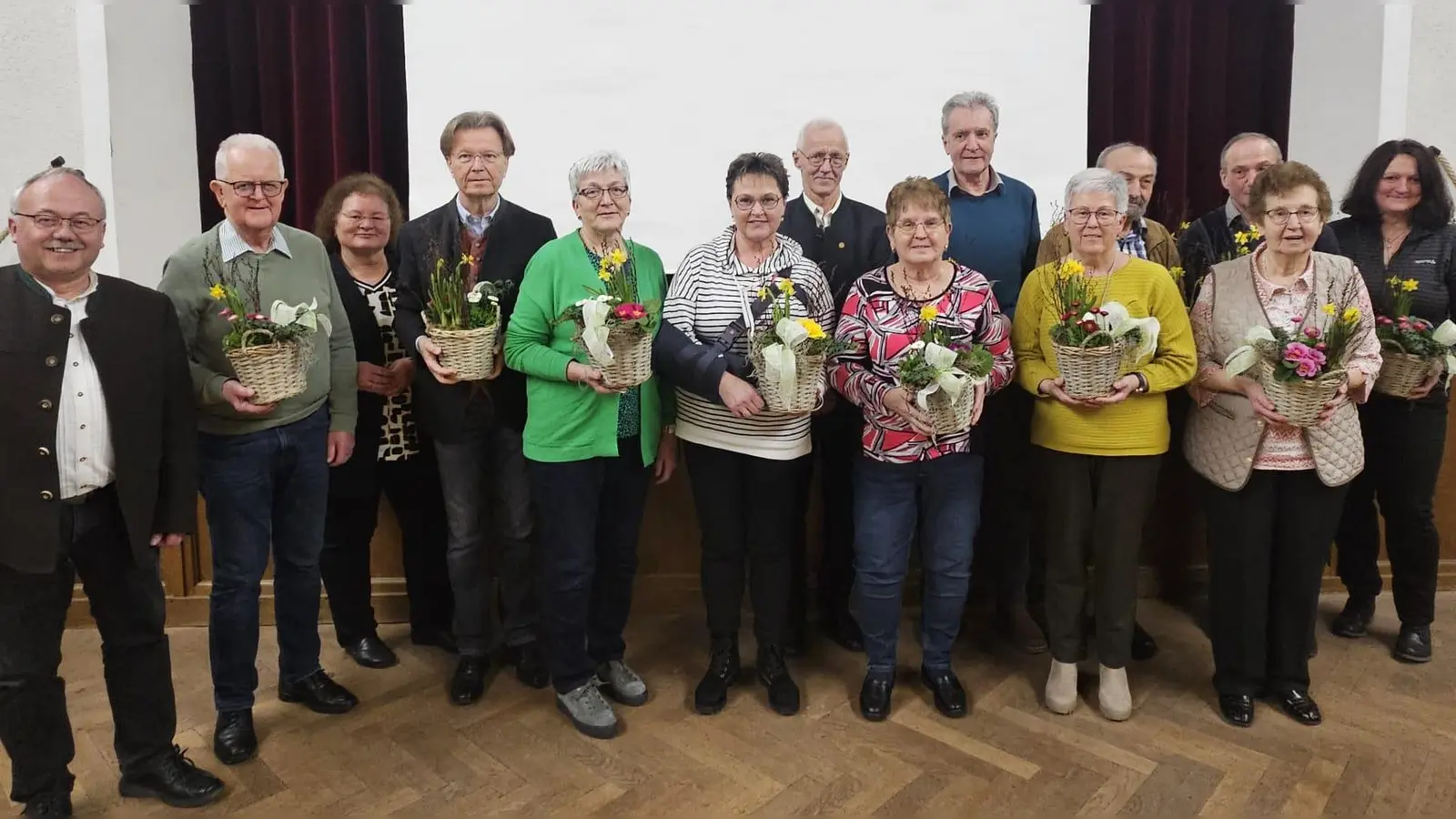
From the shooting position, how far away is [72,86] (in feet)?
12.7

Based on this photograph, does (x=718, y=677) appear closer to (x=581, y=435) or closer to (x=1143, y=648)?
(x=581, y=435)

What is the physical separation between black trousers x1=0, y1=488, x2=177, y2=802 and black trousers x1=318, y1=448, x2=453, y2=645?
0.80m

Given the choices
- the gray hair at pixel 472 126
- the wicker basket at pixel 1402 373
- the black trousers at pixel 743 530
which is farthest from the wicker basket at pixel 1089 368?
the gray hair at pixel 472 126

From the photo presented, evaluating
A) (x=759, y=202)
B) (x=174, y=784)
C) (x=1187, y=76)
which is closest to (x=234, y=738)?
(x=174, y=784)

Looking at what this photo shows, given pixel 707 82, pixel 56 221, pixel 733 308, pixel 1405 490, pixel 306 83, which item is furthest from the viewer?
pixel 707 82

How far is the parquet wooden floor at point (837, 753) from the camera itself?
229 centimetres

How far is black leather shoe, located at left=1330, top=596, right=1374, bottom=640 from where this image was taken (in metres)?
3.29

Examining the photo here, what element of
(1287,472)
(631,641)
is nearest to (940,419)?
(1287,472)

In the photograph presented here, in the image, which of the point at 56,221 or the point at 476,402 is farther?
the point at 476,402

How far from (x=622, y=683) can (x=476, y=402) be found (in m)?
0.92

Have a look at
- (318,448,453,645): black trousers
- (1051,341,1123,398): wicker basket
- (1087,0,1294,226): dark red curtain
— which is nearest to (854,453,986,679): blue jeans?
(1051,341,1123,398): wicker basket

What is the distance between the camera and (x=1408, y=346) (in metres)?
2.76

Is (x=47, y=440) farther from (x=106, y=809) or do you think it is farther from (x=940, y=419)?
(x=940, y=419)

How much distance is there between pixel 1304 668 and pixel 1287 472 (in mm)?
580
